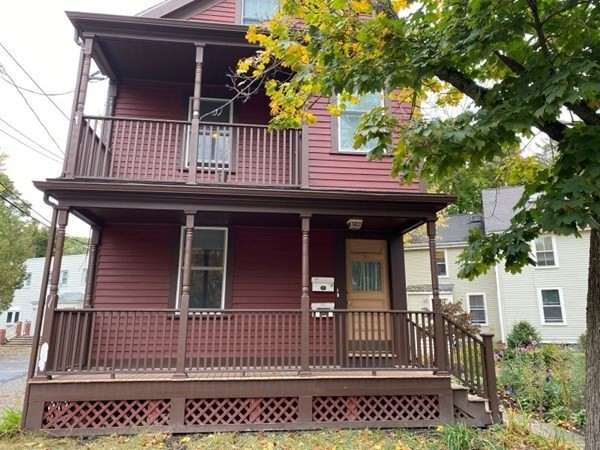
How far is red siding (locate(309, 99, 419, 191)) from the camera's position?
7.16 meters

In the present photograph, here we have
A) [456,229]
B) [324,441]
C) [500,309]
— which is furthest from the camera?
[456,229]

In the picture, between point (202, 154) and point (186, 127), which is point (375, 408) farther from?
point (186, 127)

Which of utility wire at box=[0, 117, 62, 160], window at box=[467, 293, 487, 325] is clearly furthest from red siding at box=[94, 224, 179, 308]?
window at box=[467, 293, 487, 325]

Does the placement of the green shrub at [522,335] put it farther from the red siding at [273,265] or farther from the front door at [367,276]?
the red siding at [273,265]

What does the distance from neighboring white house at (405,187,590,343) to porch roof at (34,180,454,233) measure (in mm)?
10101

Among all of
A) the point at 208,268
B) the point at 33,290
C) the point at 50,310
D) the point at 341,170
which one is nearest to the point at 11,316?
the point at 33,290

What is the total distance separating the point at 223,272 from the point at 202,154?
2.24 m

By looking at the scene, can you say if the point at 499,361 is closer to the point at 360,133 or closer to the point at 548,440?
the point at 548,440

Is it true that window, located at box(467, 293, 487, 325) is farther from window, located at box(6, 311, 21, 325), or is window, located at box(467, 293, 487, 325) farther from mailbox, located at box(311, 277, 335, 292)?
window, located at box(6, 311, 21, 325)

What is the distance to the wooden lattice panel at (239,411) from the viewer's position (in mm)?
5371

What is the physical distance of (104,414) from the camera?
17.8 feet

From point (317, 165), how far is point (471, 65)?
3.45 metres

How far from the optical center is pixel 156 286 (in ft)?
23.3

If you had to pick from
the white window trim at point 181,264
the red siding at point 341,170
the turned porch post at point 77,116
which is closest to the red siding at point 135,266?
the white window trim at point 181,264
